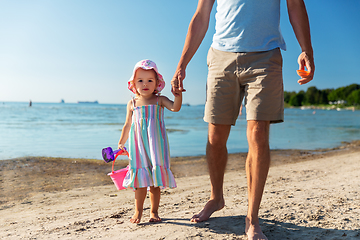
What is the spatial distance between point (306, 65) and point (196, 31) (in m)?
0.98

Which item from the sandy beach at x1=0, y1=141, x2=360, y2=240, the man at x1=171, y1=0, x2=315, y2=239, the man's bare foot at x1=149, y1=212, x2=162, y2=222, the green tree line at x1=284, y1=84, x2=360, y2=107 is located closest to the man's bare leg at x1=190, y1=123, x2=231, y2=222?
the man at x1=171, y1=0, x2=315, y2=239

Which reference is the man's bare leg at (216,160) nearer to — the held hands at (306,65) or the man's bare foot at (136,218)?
the man's bare foot at (136,218)

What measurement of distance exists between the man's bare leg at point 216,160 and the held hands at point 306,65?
71 cm

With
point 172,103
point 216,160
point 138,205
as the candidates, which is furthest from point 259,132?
point 138,205

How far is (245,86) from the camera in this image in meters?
2.34

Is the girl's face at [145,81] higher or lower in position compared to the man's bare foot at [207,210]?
higher

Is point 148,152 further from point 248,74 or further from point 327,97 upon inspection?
point 327,97

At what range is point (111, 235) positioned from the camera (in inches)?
87.4

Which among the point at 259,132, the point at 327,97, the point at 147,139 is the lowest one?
the point at 147,139

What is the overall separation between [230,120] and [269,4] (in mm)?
988

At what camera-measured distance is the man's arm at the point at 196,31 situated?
2462 millimetres

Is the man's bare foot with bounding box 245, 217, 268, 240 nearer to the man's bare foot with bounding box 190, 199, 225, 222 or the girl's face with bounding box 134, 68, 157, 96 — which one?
the man's bare foot with bounding box 190, 199, 225, 222

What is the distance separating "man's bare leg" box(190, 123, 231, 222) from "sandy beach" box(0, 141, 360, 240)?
111 millimetres

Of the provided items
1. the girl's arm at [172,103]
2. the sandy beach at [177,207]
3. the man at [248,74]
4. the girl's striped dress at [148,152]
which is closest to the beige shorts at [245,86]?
the man at [248,74]
